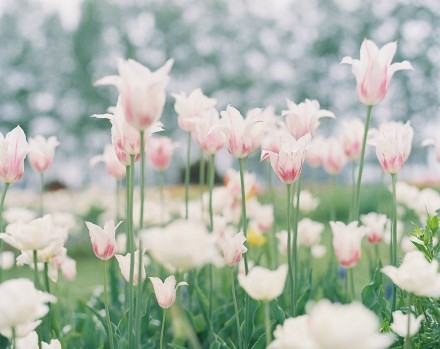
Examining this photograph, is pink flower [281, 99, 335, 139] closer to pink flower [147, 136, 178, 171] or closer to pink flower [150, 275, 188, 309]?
pink flower [150, 275, 188, 309]

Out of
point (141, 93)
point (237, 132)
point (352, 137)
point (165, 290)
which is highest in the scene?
point (141, 93)

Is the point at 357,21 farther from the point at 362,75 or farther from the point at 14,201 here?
the point at 362,75

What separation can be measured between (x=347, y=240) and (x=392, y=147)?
0.29m

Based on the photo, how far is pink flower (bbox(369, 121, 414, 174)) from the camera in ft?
6.32

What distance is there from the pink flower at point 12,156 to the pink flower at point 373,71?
927mm

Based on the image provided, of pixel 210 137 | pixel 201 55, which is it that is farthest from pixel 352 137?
pixel 201 55

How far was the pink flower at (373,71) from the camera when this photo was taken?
5.88 feet

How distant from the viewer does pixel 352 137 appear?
271cm

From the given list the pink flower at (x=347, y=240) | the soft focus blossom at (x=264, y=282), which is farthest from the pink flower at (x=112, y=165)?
the soft focus blossom at (x=264, y=282)

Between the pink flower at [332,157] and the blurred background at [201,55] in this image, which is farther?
the blurred background at [201,55]

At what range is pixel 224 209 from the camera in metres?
3.42

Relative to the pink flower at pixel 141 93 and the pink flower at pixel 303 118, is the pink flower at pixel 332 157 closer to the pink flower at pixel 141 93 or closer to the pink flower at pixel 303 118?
the pink flower at pixel 303 118

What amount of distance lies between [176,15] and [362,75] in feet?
59.5

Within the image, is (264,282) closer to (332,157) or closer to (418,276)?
(418,276)
